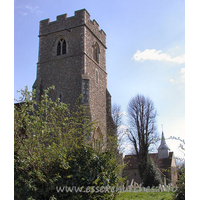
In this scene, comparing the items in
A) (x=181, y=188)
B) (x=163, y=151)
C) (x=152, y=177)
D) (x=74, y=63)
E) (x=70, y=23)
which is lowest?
(x=163, y=151)

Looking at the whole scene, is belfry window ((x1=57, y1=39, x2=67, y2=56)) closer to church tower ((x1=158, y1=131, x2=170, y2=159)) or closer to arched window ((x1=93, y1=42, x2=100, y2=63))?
arched window ((x1=93, y1=42, x2=100, y2=63))

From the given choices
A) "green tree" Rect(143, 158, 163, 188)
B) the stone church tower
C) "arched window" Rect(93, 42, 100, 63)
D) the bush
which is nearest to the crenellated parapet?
the stone church tower

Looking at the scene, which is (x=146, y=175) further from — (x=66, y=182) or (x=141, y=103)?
(x=66, y=182)

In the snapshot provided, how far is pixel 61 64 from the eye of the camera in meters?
16.6

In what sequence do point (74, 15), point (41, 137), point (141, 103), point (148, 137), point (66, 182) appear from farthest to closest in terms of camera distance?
point (141, 103) < point (148, 137) < point (74, 15) < point (66, 182) < point (41, 137)

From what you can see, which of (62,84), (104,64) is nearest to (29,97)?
(62,84)

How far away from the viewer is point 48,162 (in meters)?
4.96

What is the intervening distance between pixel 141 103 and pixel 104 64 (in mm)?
8620

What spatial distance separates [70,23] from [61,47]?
1954 mm

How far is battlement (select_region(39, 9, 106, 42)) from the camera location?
16734 millimetres

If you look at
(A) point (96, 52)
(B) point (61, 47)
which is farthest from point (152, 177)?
(B) point (61, 47)

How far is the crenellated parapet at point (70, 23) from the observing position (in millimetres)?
16734

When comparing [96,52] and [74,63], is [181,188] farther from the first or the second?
[96,52]

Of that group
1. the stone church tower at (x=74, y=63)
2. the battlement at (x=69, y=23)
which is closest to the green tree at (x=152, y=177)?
the stone church tower at (x=74, y=63)
